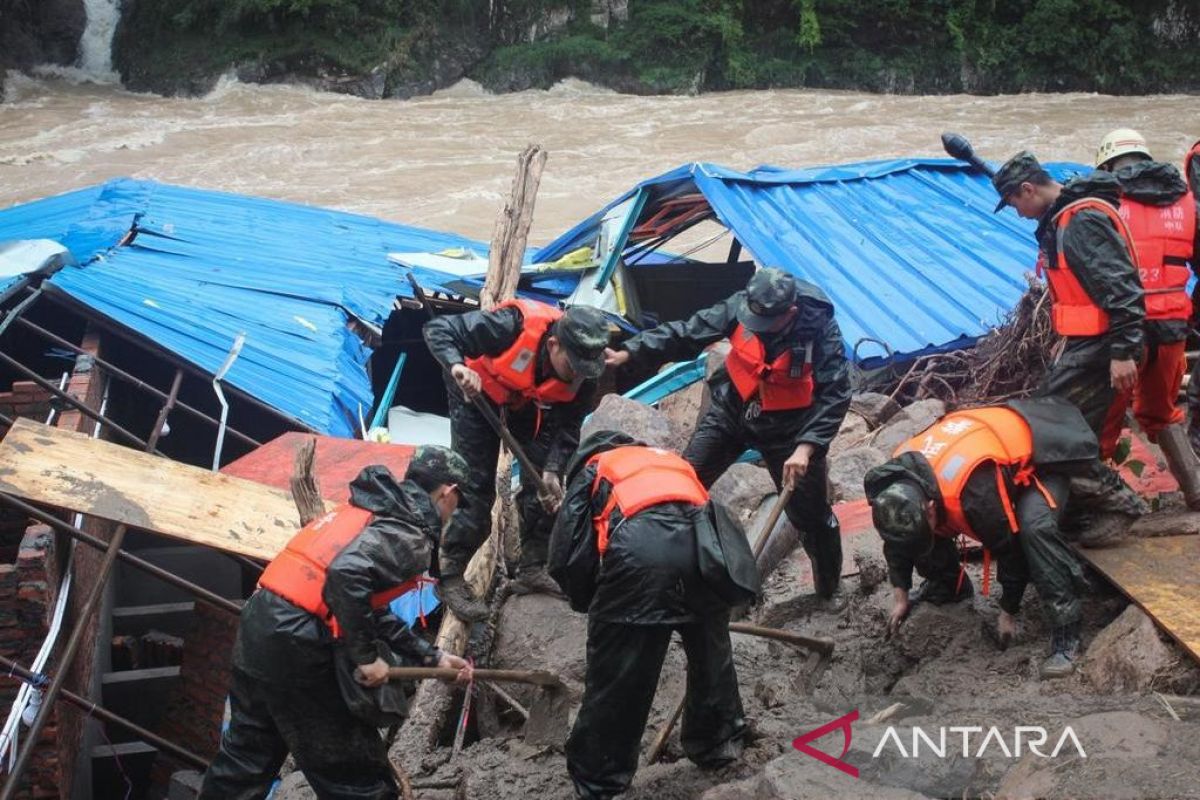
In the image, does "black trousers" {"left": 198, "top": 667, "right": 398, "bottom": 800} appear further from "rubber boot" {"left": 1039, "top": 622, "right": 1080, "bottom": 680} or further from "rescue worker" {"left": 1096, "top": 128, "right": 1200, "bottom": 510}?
"rescue worker" {"left": 1096, "top": 128, "right": 1200, "bottom": 510}

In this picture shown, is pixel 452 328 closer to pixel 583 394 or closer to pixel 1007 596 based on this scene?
pixel 583 394

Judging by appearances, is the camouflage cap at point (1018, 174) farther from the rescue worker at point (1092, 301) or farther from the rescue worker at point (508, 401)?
the rescue worker at point (508, 401)

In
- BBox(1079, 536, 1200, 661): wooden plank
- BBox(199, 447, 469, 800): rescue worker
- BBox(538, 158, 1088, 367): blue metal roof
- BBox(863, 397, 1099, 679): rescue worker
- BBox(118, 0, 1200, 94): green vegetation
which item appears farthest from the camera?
BBox(118, 0, 1200, 94): green vegetation

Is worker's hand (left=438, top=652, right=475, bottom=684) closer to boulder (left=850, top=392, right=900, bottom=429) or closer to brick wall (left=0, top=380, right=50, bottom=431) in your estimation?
brick wall (left=0, top=380, right=50, bottom=431)

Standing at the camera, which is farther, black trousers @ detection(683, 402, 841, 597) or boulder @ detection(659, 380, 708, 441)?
boulder @ detection(659, 380, 708, 441)

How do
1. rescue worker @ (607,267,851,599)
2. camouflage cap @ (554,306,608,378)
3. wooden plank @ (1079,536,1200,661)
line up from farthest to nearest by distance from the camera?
camouflage cap @ (554,306,608,378)
rescue worker @ (607,267,851,599)
wooden plank @ (1079,536,1200,661)

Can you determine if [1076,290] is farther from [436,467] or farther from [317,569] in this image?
[317,569]

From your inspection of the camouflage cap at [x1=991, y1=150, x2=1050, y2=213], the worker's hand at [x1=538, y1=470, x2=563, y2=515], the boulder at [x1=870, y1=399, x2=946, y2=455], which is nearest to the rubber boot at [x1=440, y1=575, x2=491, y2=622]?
the worker's hand at [x1=538, y1=470, x2=563, y2=515]

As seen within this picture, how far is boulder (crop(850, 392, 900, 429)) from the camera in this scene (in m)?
7.66

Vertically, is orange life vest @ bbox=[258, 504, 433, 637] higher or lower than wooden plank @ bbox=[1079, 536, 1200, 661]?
higher

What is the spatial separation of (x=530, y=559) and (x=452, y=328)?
115 centimetres

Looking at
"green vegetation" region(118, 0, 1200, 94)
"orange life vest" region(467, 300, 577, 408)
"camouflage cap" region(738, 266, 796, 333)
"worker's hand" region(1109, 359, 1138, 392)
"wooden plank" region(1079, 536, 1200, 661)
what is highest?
"green vegetation" region(118, 0, 1200, 94)

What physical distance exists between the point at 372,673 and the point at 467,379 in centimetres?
157

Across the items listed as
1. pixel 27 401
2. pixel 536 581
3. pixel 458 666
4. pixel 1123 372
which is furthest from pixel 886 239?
pixel 458 666
